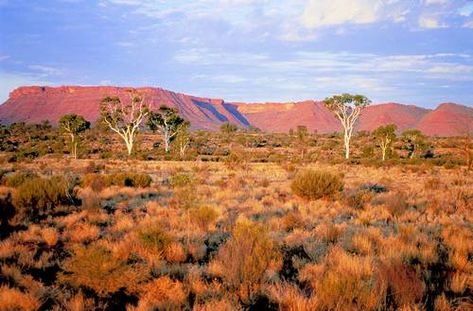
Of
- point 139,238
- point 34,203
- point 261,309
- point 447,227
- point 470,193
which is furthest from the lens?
point 470,193

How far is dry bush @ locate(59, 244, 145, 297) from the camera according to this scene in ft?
19.8

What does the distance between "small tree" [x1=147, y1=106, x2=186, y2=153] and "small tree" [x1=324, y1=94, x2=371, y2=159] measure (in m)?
19.3

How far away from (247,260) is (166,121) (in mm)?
50601

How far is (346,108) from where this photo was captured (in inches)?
1924

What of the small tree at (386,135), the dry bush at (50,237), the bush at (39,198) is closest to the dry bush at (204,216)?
the dry bush at (50,237)

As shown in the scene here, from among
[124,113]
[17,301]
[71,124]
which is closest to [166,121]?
[124,113]

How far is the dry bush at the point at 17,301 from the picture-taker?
5168 mm

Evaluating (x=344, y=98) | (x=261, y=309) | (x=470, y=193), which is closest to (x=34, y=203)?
(x=261, y=309)

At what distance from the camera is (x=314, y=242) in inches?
355

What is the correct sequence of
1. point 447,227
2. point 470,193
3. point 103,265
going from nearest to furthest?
point 103,265 → point 447,227 → point 470,193

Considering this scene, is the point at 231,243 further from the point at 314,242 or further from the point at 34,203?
the point at 34,203

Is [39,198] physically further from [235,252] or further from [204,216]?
[235,252]

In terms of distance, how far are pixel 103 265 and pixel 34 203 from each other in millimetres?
7307

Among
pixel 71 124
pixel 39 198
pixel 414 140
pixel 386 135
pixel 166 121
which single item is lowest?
pixel 39 198
